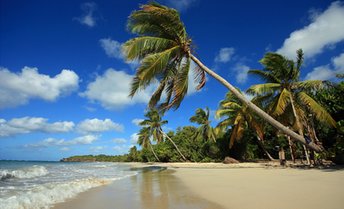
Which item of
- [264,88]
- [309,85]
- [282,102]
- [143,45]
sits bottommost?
[282,102]

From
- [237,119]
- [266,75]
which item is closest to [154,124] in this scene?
[237,119]

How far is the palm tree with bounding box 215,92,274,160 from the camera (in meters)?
22.9

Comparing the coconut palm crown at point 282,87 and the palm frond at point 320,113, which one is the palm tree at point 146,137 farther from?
the palm frond at point 320,113

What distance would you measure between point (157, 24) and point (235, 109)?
15.1 meters

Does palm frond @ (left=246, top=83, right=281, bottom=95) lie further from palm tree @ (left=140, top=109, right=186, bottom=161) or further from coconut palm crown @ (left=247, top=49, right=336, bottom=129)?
palm tree @ (left=140, top=109, right=186, bottom=161)

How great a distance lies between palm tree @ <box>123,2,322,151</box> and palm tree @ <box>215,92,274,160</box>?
1083 cm

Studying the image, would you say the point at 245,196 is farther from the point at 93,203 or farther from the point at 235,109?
the point at 235,109

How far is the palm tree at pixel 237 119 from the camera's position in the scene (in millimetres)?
22875

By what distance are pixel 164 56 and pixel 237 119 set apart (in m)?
14.3

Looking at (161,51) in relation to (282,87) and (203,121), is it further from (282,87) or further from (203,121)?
(203,121)

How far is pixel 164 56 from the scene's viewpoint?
37.2 feet

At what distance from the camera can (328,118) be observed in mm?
12617

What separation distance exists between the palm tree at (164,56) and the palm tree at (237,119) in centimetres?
1083

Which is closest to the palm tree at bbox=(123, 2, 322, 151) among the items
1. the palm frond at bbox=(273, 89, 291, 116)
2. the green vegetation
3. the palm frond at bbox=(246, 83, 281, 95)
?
the green vegetation
